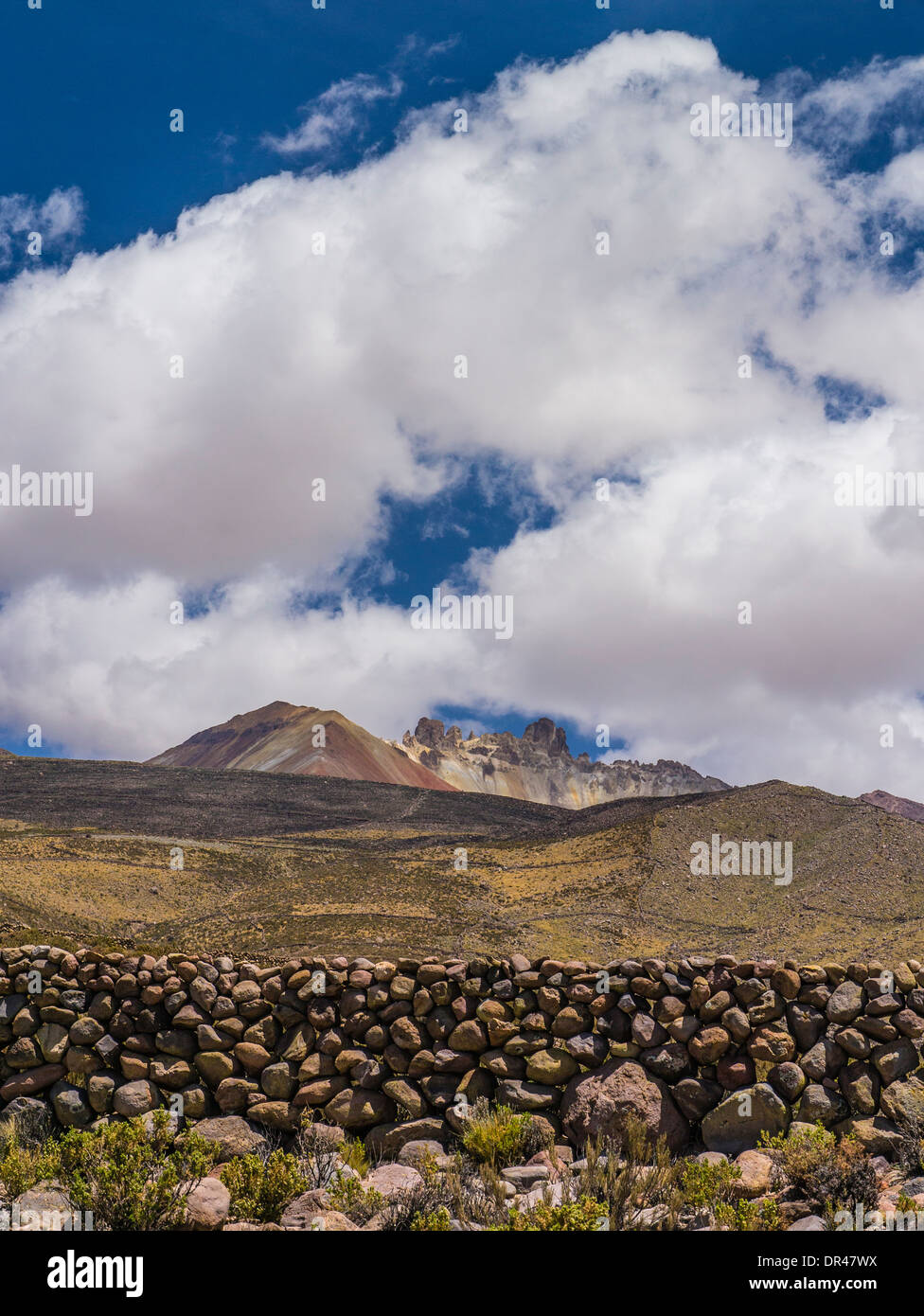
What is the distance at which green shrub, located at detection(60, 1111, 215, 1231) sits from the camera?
23.0ft

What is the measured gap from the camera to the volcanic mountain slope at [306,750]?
158375mm

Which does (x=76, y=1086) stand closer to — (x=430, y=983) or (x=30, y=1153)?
(x=30, y=1153)

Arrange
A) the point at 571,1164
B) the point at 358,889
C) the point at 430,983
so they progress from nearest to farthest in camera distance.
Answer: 1. the point at 571,1164
2. the point at 430,983
3. the point at 358,889

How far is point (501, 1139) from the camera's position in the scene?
915 centimetres

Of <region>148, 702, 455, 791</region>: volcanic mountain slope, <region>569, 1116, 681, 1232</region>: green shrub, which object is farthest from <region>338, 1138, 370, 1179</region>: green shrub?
<region>148, 702, 455, 791</region>: volcanic mountain slope

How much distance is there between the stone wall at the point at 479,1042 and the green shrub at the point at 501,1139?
0.29m

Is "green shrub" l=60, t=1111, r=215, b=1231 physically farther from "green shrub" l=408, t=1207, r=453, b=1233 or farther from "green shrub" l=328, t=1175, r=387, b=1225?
"green shrub" l=408, t=1207, r=453, b=1233

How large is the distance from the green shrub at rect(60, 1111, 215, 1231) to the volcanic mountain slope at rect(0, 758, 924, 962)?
12.6 m

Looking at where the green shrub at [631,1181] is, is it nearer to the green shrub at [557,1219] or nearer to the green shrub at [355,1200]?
the green shrub at [557,1219]
